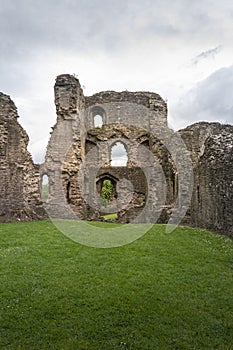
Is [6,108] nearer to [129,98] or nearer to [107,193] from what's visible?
[129,98]

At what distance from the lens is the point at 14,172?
16.8m

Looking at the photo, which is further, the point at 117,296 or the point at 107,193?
the point at 107,193

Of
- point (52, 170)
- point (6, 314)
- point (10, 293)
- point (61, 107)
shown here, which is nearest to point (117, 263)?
point (10, 293)

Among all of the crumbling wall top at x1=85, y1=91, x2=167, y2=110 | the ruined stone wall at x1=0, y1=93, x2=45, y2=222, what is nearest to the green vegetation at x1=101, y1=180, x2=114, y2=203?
the crumbling wall top at x1=85, y1=91, x2=167, y2=110

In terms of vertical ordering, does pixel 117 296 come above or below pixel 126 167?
below

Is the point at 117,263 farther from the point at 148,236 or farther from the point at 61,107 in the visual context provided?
the point at 61,107

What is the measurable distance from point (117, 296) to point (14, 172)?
1178cm

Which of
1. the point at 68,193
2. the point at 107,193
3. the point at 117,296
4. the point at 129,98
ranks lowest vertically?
the point at 117,296

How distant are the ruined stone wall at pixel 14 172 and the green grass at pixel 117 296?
6199 millimetres

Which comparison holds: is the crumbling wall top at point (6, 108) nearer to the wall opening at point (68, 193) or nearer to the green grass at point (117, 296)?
the wall opening at point (68, 193)

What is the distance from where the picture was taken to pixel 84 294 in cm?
650

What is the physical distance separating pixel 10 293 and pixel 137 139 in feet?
72.3

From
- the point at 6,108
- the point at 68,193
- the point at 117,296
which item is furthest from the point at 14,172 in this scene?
the point at 117,296

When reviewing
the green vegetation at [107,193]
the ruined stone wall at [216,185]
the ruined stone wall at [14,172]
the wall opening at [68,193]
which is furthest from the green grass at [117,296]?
the green vegetation at [107,193]
